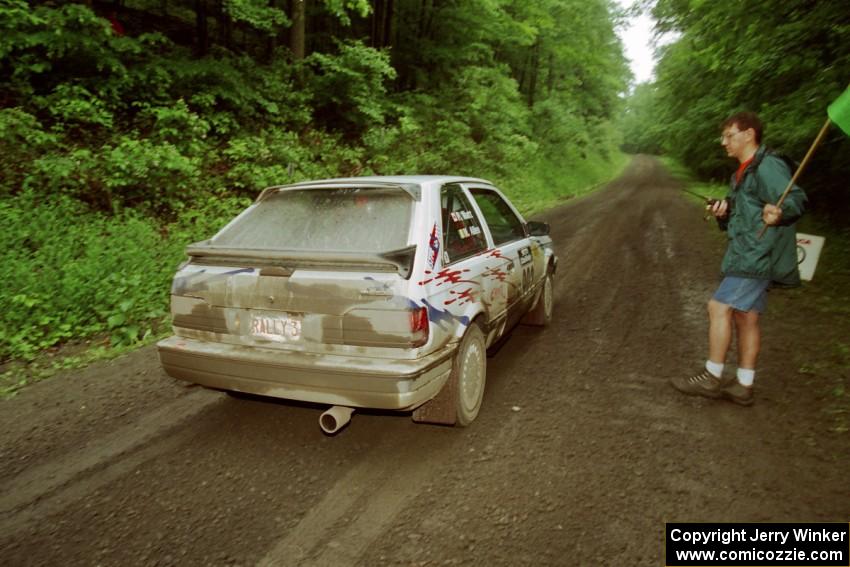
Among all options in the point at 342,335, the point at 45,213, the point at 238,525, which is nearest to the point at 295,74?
the point at 45,213

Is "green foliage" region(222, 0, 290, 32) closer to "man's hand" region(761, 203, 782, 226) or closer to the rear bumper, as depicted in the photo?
the rear bumper

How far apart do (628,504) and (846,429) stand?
74.3 inches

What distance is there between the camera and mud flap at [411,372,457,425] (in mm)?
3158

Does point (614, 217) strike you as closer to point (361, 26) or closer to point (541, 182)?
point (541, 182)

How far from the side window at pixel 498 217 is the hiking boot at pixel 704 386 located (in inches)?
73.1

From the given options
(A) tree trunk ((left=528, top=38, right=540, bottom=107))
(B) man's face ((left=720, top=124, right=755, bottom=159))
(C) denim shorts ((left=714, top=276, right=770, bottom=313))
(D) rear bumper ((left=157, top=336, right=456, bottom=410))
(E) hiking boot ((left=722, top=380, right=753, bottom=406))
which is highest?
(A) tree trunk ((left=528, top=38, right=540, bottom=107))

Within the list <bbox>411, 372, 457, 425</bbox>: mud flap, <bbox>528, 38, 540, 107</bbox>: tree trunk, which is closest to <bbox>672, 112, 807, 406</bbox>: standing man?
<bbox>411, 372, 457, 425</bbox>: mud flap

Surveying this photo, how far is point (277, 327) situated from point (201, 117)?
25.4 ft

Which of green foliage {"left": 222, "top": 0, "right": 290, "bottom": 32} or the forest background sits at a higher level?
green foliage {"left": 222, "top": 0, "right": 290, "bottom": 32}

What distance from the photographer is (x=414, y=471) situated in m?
2.87

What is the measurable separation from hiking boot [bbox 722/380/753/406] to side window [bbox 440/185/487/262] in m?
2.15

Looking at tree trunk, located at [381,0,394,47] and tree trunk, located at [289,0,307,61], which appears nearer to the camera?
tree trunk, located at [289,0,307,61]

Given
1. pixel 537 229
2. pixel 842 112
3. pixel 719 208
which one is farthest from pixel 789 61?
pixel 537 229

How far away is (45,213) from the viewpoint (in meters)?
6.14
